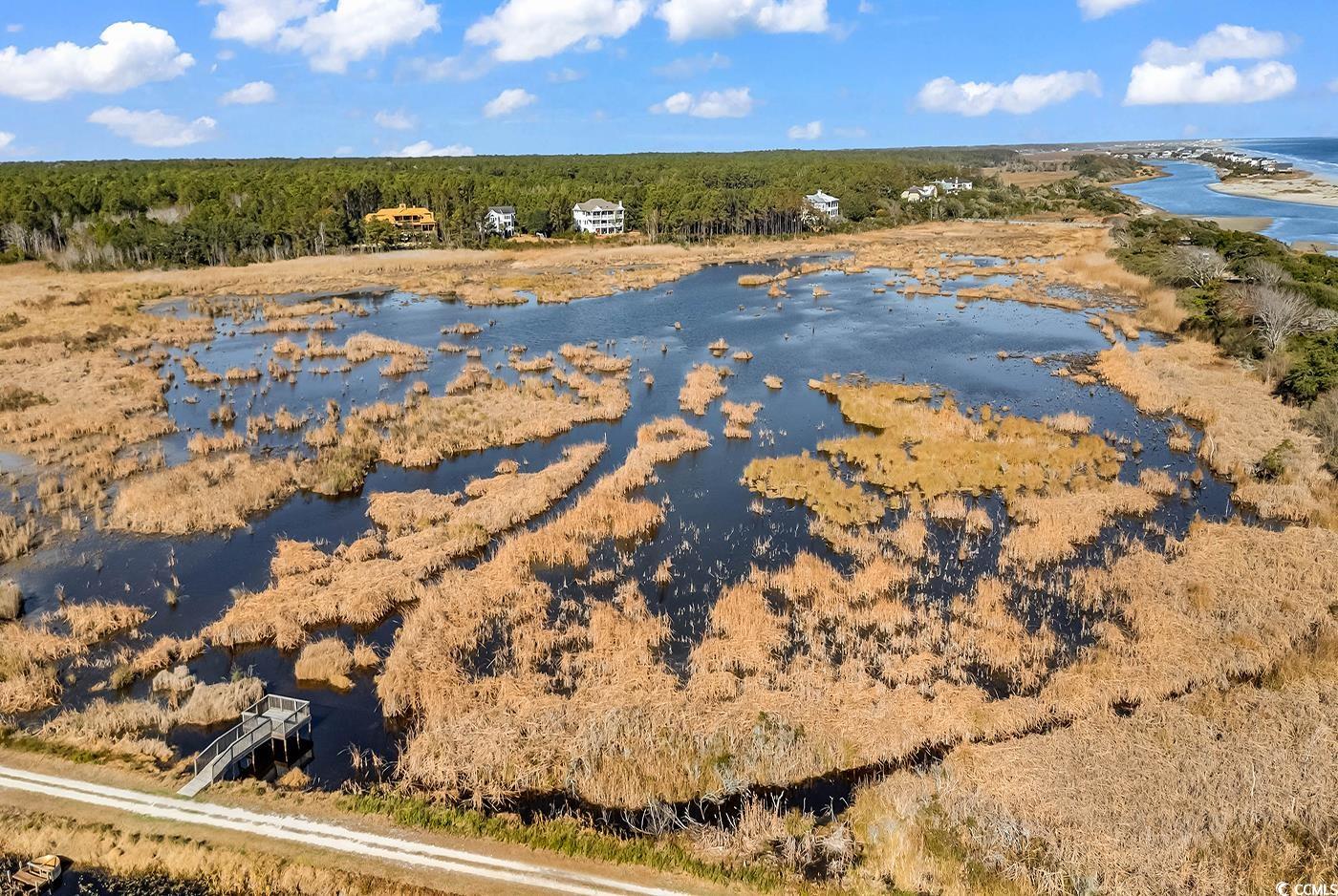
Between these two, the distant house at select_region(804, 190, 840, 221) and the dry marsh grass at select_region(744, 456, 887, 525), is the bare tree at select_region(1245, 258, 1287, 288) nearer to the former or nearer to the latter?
the dry marsh grass at select_region(744, 456, 887, 525)

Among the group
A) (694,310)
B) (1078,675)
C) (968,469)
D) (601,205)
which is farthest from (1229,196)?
(1078,675)

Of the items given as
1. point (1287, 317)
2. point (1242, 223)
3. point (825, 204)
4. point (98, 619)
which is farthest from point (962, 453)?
point (825, 204)

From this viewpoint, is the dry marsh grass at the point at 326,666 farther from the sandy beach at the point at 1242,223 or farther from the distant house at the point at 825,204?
the distant house at the point at 825,204

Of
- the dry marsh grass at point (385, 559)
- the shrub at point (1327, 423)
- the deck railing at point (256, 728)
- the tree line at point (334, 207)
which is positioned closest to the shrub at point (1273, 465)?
the shrub at point (1327, 423)

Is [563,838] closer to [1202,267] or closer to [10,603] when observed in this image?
[10,603]

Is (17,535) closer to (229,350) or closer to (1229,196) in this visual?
(229,350)

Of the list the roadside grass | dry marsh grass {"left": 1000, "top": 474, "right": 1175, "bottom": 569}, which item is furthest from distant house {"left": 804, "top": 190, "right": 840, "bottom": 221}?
→ the roadside grass

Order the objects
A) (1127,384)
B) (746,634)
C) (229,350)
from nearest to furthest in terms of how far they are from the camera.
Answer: (746,634), (1127,384), (229,350)
